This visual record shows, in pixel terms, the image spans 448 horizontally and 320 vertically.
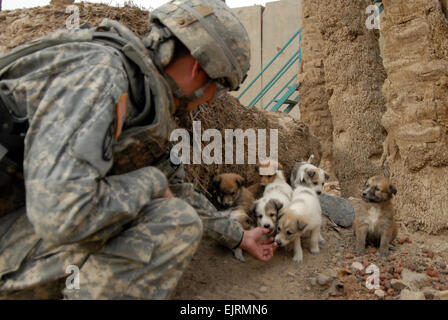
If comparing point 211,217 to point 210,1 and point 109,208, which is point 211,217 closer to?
point 109,208

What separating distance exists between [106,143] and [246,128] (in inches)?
147

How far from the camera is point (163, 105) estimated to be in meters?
2.17

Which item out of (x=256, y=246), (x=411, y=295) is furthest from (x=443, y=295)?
(x=256, y=246)

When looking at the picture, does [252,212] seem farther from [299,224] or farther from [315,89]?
[315,89]

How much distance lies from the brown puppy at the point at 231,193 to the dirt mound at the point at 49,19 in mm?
1874

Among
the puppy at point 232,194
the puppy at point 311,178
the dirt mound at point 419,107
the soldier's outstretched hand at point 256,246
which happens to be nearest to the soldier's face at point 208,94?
the soldier's outstretched hand at point 256,246

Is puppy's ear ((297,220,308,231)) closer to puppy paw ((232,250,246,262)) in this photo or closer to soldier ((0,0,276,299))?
puppy paw ((232,250,246,262))

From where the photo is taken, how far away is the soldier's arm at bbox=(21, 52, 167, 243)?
1.65m

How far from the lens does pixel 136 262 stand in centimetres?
196

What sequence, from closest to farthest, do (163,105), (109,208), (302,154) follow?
(109,208)
(163,105)
(302,154)

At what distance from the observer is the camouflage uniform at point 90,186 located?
1.66 metres

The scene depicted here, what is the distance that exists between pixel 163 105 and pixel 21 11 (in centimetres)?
325

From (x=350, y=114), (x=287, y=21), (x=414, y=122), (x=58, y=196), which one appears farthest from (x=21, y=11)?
(x=287, y=21)

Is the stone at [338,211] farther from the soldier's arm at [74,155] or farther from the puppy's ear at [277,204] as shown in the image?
the soldier's arm at [74,155]
